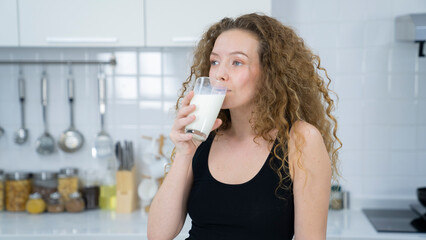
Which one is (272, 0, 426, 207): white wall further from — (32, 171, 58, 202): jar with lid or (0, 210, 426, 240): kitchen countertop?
(32, 171, 58, 202): jar with lid

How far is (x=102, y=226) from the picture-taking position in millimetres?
2211

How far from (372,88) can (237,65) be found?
4.44ft

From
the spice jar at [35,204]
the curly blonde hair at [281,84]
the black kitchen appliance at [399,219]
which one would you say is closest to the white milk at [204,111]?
the curly blonde hair at [281,84]

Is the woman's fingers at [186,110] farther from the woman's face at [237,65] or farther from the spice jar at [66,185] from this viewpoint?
the spice jar at [66,185]

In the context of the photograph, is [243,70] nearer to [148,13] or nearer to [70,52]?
[148,13]

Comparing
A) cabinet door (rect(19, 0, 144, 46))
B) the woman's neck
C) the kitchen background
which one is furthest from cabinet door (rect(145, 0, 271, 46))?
the woman's neck

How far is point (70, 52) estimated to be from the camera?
2.56 m

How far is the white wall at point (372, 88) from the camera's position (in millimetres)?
2441

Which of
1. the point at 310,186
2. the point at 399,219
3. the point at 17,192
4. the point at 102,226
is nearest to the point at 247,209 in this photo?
the point at 310,186

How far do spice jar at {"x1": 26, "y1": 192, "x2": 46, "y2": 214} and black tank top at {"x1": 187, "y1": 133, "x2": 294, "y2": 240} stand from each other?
1.33m

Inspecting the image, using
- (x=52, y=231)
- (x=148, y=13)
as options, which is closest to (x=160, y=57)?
(x=148, y=13)

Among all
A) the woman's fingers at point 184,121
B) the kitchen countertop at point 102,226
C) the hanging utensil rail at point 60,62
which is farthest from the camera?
the hanging utensil rail at point 60,62

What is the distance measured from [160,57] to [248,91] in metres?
1.29

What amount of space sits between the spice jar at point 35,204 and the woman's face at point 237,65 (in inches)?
58.3
